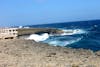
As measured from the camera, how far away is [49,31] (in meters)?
77.2

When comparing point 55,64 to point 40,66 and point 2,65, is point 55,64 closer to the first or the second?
point 40,66

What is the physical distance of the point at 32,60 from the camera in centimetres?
1839

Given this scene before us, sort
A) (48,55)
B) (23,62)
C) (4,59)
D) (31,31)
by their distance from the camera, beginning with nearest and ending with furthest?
1. (23,62)
2. (4,59)
3. (48,55)
4. (31,31)

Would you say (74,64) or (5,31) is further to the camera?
(5,31)

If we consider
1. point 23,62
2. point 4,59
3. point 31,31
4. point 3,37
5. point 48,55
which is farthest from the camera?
point 31,31

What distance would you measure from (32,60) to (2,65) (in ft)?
7.66

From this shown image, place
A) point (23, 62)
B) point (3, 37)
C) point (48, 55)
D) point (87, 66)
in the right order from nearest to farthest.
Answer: point (87, 66) → point (23, 62) → point (48, 55) → point (3, 37)

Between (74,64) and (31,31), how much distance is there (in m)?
60.0

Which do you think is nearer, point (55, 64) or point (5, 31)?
point (55, 64)

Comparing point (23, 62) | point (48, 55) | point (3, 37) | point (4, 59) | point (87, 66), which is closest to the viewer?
point (87, 66)

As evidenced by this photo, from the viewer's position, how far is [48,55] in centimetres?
2073

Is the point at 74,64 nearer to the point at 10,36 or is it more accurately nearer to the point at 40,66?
the point at 40,66

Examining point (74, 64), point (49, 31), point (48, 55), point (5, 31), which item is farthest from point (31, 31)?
point (74, 64)

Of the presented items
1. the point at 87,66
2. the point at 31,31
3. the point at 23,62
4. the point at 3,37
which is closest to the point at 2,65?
the point at 23,62
